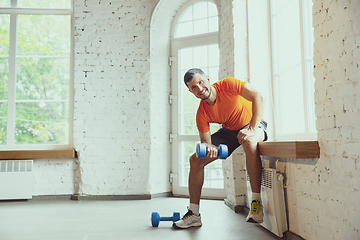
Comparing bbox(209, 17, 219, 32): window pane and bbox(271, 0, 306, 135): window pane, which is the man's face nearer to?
bbox(271, 0, 306, 135): window pane

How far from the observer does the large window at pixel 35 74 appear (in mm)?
4668

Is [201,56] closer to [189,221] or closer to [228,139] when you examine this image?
[228,139]

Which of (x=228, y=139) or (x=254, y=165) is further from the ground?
(x=228, y=139)

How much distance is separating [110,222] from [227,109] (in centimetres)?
159

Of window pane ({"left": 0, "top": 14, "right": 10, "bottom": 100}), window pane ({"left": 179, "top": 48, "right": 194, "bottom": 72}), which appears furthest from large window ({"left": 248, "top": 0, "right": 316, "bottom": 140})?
window pane ({"left": 0, "top": 14, "right": 10, "bottom": 100})

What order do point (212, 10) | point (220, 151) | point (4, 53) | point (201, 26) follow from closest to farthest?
point (220, 151) → point (212, 10) → point (201, 26) → point (4, 53)

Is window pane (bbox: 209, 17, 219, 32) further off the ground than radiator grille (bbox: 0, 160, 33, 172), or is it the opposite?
window pane (bbox: 209, 17, 219, 32)

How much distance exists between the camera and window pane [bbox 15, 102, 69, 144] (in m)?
4.66

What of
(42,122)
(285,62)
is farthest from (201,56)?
(42,122)

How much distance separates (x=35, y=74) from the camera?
475 centimetres

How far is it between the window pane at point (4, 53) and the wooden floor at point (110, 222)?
1.83 metres

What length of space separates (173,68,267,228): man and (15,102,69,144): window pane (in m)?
2.84

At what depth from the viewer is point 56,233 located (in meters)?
2.50

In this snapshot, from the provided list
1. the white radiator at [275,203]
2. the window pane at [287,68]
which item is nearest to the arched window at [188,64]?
the window pane at [287,68]
